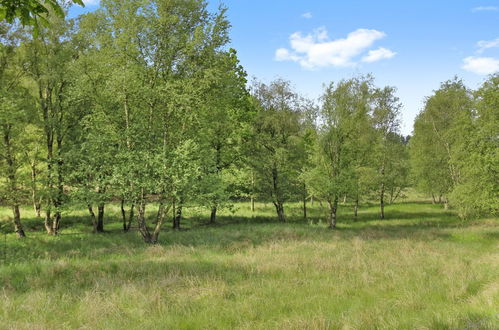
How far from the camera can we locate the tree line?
17.9 metres

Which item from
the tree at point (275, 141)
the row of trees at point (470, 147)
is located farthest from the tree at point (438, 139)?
the tree at point (275, 141)

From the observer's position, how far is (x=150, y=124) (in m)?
19.1

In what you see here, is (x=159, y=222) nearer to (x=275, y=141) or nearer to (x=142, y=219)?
(x=142, y=219)

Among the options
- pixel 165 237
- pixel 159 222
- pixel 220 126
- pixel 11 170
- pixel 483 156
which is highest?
pixel 220 126

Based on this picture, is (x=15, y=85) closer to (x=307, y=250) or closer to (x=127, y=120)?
(x=127, y=120)

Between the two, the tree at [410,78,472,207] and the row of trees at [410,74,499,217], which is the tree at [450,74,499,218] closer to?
the row of trees at [410,74,499,217]

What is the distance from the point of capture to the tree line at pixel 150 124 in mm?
17922

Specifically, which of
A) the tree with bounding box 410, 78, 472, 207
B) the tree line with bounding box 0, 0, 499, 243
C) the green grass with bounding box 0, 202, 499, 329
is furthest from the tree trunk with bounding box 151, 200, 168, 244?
the tree with bounding box 410, 78, 472, 207

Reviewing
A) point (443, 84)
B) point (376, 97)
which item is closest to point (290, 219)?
point (376, 97)

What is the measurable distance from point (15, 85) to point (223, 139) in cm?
1647

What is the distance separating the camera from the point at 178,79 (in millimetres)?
19047

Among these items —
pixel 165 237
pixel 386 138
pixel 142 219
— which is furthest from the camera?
pixel 386 138

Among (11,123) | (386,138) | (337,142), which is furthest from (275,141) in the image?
(11,123)

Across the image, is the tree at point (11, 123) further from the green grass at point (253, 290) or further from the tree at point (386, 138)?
the tree at point (386, 138)
